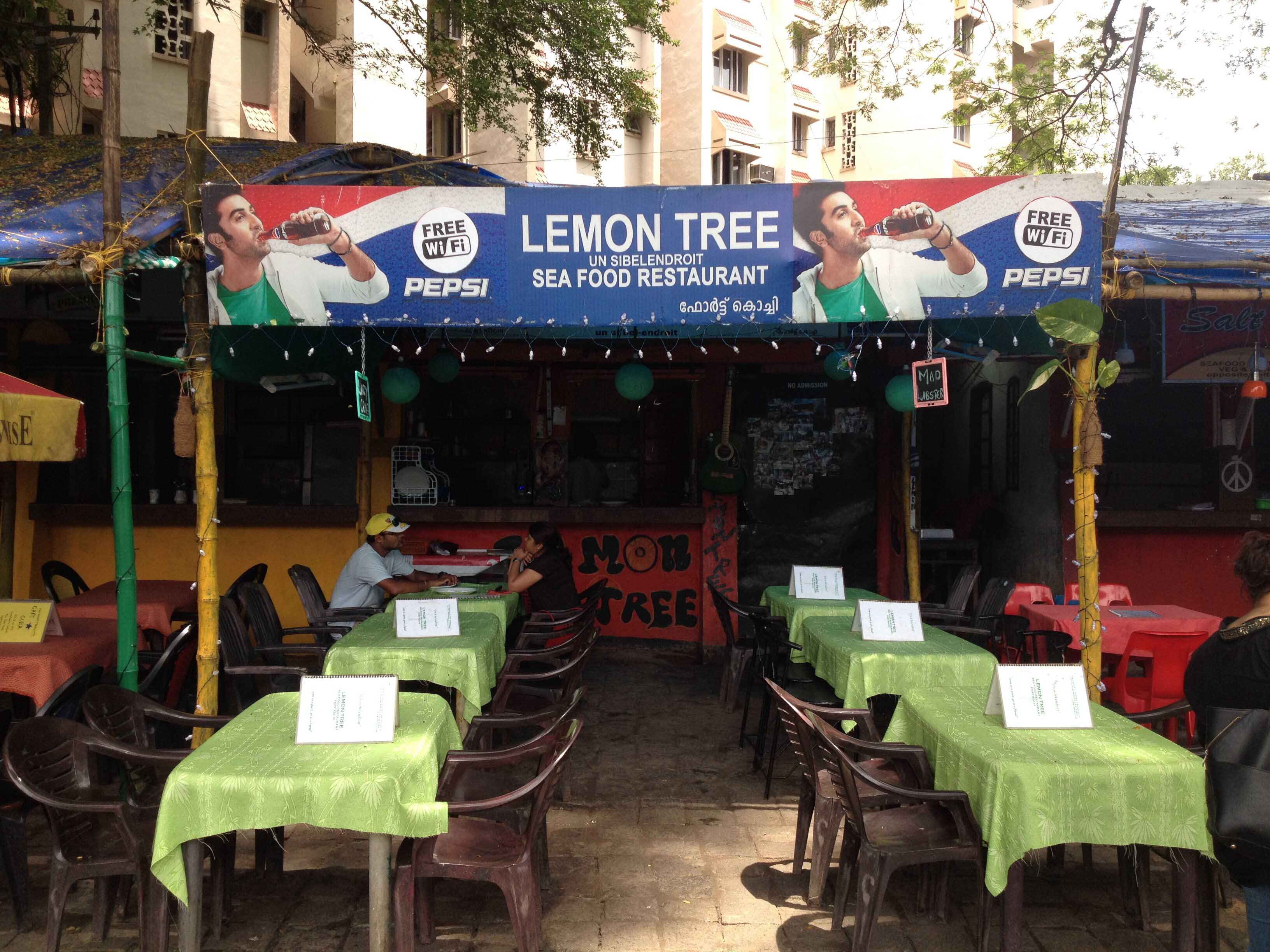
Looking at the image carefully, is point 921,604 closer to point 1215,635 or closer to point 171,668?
point 1215,635

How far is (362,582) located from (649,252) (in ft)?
9.97

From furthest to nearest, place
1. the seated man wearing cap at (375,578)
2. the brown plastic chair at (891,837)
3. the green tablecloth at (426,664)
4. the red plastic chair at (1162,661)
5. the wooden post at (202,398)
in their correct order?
1. the seated man wearing cap at (375,578)
2. the red plastic chair at (1162,661)
3. the wooden post at (202,398)
4. the green tablecloth at (426,664)
5. the brown plastic chair at (891,837)

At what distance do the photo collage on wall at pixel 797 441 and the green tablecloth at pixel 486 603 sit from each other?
3.19 m

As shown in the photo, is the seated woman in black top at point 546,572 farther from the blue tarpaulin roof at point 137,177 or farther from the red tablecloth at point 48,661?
the red tablecloth at point 48,661

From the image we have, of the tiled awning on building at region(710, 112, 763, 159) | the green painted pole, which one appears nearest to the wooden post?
the green painted pole

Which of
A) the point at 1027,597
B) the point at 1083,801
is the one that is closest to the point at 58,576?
the point at 1027,597

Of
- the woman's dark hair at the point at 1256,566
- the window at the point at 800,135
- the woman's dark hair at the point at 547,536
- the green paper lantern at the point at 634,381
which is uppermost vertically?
the window at the point at 800,135

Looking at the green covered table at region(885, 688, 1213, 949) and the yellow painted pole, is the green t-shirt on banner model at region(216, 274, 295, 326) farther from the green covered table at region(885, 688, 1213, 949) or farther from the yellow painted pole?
the yellow painted pole

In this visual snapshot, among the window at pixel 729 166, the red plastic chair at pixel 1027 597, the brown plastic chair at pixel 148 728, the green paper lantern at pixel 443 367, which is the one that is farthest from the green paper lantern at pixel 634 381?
the window at pixel 729 166

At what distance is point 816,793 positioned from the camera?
3.66 meters

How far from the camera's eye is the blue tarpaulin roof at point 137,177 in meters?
5.09

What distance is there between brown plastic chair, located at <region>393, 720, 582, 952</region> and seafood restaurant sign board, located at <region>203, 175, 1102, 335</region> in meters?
2.46

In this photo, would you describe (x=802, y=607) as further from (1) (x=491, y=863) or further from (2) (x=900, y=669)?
(1) (x=491, y=863)

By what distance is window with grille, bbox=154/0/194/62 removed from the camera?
551 inches
